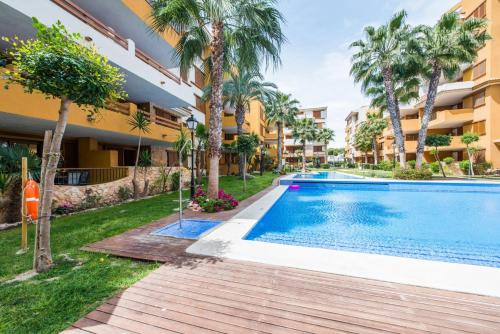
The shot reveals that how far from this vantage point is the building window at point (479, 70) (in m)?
22.3

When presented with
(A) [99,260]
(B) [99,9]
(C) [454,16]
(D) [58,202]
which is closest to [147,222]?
(A) [99,260]

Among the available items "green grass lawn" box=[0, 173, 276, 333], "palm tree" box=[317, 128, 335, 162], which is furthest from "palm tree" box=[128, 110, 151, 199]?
"palm tree" box=[317, 128, 335, 162]

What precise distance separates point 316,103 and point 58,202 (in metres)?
59.4

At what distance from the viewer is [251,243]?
4930 mm

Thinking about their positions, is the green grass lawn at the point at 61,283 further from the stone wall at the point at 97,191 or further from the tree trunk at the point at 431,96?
the tree trunk at the point at 431,96

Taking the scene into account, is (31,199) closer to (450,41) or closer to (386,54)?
(386,54)

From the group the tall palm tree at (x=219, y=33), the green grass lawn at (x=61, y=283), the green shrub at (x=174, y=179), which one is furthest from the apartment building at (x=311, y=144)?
the green grass lawn at (x=61, y=283)

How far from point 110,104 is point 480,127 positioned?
34.3 m

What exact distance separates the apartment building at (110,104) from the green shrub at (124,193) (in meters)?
1.42

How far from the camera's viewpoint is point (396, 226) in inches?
287

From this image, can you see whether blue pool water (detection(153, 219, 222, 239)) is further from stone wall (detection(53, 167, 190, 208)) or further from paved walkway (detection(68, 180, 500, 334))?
stone wall (detection(53, 167, 190, 208))

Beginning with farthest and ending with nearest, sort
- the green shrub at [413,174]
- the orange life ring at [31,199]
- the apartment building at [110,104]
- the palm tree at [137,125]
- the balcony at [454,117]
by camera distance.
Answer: the balcony at [454,117]
the green shrub at [413,174]
the palm tree at [137,125]
the apartment building at [110,104]
the orange life ring at [31,199]

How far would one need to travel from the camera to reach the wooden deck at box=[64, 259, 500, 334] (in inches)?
91.2

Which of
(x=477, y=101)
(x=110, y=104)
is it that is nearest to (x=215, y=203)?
(x=110, y=104)
